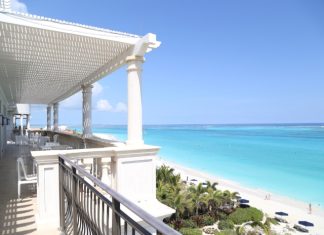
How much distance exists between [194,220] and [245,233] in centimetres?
301

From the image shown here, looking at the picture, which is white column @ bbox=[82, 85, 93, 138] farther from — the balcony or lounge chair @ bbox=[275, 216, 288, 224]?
lounge chair @ bbox=[275, 216, 288, 224]

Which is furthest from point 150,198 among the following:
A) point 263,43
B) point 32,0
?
point 263,43

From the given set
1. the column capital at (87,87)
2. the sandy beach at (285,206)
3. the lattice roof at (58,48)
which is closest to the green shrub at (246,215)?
the sandy beach at (285,206)

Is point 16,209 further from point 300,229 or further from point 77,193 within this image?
point 300,229

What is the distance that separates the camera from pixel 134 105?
5.14m

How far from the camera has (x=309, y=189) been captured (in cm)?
2147

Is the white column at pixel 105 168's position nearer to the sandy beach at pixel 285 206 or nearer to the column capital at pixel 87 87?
the column capital at pixel 87 87

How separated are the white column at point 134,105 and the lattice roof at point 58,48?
548mm

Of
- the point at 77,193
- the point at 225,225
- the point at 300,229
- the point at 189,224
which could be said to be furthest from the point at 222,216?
the point at 77,193

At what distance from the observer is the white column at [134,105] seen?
203 inches

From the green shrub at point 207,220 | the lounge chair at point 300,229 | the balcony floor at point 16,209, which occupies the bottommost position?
the green shrub at point 207,220

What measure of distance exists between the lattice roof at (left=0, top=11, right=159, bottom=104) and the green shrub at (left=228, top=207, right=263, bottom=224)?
35.5 feet

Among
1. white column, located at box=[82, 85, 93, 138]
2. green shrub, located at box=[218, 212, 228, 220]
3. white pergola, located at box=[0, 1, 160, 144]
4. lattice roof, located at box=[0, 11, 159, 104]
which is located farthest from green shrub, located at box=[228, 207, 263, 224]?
white pergola, located at box=[0, 1, 160, 144]

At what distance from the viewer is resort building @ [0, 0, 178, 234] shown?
2539 mm
